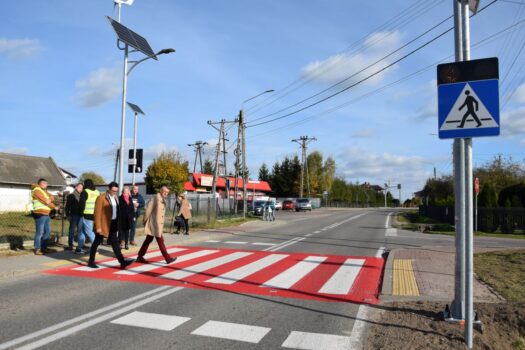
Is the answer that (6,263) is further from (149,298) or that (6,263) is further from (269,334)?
(269,334)

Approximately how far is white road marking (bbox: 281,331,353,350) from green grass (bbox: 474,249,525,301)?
11.0 ft

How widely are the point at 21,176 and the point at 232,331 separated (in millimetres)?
42844

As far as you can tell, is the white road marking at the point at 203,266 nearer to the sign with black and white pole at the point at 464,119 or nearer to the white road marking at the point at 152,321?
the white road marking at the point at 152,321

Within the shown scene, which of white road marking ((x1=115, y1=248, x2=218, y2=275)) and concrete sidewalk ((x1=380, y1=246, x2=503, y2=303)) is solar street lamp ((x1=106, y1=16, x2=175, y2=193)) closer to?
white road marking ((x1=115, y1=248, x2=218, y2=275))

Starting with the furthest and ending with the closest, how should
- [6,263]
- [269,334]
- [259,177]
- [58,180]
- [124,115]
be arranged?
[259,177]
[58,180]
[124,115]
[6,263]
[269,334]

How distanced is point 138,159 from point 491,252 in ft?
40.2

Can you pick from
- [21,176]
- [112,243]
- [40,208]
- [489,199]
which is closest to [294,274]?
[112,243]

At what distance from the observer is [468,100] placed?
5.09 metres

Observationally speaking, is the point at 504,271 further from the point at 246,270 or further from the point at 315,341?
the point at 315,341

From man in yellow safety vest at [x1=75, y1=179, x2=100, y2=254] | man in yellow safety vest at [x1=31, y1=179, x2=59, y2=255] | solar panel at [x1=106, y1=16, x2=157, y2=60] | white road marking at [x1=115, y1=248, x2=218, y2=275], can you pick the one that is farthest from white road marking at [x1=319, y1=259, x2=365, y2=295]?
solar panel at [x1=106, y1=16, x2=157, y2=60]

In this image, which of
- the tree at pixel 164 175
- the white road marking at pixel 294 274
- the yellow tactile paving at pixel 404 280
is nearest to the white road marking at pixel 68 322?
A: the white road marking at pixel 294 274

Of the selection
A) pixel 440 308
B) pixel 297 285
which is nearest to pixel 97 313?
pixel 297 285

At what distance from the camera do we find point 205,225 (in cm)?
2280

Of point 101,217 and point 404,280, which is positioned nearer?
point 404,280
